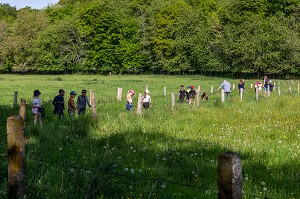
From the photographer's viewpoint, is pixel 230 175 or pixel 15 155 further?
pixel 15 155

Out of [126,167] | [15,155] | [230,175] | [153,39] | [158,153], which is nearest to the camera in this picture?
[230,175]

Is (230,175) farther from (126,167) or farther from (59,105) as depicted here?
(59,105)

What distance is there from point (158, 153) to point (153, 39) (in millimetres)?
63279

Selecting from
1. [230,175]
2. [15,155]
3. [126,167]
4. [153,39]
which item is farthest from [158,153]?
[153,39]

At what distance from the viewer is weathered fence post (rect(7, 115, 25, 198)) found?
4461 millimetres

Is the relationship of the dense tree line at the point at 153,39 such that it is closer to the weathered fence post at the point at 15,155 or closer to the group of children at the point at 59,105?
the group of children at the point at 59,105

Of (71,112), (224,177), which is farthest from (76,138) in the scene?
(224,177)

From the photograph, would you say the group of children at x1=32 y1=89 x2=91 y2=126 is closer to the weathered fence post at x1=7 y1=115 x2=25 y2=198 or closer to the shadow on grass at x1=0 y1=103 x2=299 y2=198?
the shadow on grass at x1=0 y1=103 x2=299 y2=198

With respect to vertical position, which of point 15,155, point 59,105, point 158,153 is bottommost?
point 158,153

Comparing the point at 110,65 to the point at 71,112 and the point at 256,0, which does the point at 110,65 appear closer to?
the point at 256,0

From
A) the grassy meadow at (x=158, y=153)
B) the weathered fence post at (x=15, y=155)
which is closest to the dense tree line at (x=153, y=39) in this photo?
the grassy meadow at (x=158, y=153)

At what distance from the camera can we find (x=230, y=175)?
292 cm

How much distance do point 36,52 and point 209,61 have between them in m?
34.7

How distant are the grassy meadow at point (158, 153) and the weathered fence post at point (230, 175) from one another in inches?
48.2
